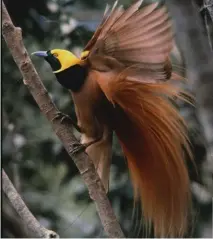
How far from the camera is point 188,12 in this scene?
0.65 metres

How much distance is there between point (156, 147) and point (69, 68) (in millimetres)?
190

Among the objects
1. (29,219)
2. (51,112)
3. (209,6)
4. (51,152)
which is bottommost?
(51,152)

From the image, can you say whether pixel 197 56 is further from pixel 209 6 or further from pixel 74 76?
pixel 74 76

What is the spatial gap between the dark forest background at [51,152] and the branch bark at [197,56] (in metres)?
0.30

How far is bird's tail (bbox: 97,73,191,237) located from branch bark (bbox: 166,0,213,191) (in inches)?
7.0

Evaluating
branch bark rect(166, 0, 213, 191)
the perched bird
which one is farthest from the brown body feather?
branch bark rect(166, 0, 213, 191)

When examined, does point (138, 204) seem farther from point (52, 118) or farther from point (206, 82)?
point (206, 82)

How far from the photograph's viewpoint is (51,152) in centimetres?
136

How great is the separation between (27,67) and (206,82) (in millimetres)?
345

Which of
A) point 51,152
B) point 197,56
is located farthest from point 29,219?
point 51,152

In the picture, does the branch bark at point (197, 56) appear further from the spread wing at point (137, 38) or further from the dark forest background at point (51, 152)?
the dark forest background at point (51, 152)

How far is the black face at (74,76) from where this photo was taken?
89 cm

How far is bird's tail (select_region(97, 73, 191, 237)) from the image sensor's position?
860 millimetres

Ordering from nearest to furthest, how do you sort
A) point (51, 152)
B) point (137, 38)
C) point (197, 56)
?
point (197, 56) < point (137, 38) < point (51, 152)
